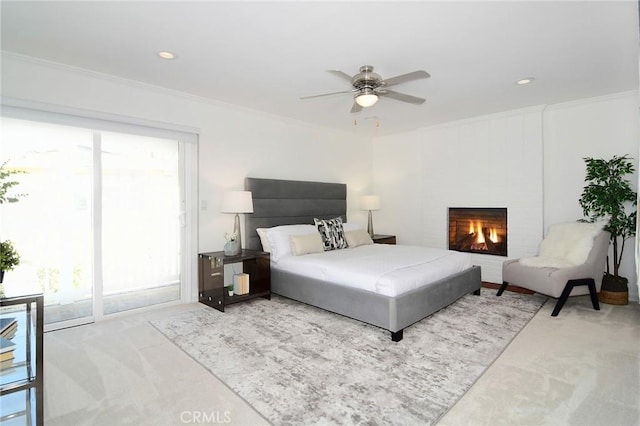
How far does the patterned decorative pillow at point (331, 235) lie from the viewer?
4648 mm

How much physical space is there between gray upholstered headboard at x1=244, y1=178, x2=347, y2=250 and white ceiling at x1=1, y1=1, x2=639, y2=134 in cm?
129

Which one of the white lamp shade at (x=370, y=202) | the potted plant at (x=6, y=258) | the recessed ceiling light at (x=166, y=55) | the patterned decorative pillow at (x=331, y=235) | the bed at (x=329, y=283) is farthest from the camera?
the white lamp shade at (x=370, y=202)

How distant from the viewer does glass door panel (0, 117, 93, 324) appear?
3123mm

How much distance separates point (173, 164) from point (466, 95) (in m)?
3.63

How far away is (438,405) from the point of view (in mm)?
2006

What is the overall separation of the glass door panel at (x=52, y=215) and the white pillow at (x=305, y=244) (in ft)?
7.12

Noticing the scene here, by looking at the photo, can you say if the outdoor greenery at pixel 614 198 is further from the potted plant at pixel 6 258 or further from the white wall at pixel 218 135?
Result: the potted plant at pixel 6 258

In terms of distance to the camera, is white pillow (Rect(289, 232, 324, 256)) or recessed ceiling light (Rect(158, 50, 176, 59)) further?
white pillow (Rect(289, 232, 324, 256))

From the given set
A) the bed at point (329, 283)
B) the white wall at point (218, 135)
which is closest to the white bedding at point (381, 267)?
the bed at point (329, 283)

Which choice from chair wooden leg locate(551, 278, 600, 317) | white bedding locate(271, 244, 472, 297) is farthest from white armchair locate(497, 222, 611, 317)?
white bedding locate(271, 244, 472, 297)

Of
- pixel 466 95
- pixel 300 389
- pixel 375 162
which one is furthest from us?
pixel 375 162

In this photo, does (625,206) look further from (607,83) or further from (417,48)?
(417,48)

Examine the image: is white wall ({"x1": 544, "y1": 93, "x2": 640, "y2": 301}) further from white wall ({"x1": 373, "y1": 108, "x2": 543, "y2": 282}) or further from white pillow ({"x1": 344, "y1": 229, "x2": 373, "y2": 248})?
white pillow ({"x1": 344, "y1": 229, "x2": 373, "y2": 248})

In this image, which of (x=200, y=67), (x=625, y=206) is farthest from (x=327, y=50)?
(x=625, y=206)
